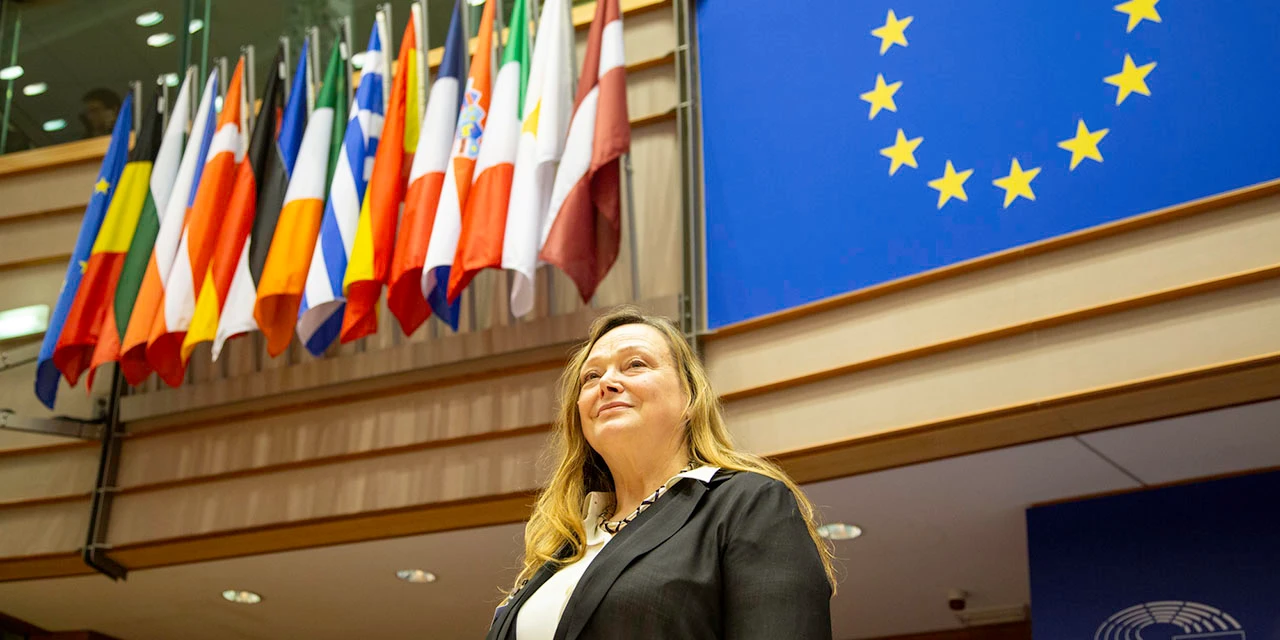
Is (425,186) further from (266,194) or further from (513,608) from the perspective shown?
(513,608)

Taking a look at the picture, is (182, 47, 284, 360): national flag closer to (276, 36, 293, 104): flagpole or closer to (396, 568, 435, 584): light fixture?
(276, 36, 293, 104): flagpole

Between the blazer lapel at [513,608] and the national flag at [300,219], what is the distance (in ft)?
12.0

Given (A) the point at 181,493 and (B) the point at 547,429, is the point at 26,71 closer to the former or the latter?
(A) the point at 181,493

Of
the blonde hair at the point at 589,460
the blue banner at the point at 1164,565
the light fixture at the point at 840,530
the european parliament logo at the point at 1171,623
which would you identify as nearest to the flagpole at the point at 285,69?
the light fixture at the point at 840,530

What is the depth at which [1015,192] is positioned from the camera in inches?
169

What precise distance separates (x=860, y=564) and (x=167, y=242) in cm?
318

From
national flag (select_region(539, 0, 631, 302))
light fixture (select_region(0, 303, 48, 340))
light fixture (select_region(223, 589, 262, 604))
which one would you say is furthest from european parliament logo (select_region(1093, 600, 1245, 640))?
light fixture (select_region(0, 303, 48, 340))

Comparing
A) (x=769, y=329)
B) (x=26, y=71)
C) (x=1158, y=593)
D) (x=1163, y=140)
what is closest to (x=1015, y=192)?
(x=1163, y=140)

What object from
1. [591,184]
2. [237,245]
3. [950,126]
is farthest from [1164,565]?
[237,245]

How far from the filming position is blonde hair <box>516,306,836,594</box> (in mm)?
1957

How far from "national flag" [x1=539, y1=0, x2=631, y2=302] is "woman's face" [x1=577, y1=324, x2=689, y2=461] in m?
2.72

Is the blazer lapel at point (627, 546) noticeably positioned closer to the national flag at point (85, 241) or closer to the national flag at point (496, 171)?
the national flag at point (496, 171)

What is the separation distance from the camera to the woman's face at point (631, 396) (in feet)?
6.53

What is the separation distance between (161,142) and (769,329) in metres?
3.23
